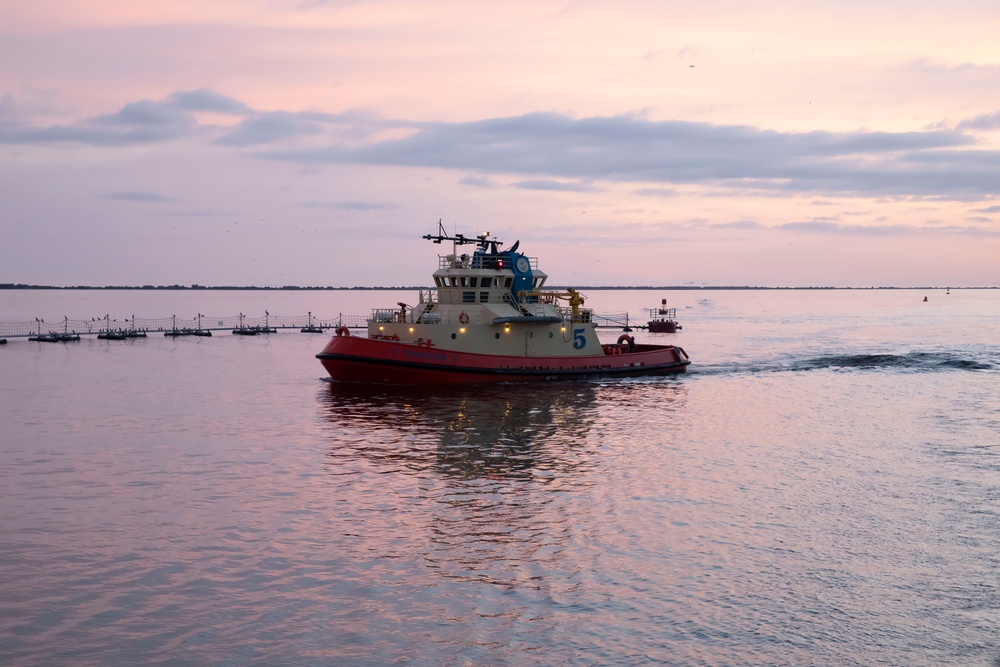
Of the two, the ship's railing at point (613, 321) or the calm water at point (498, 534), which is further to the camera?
the ship's railing at point (613, 321)

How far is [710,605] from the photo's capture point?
46.1ft

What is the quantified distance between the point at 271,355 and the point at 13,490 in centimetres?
4685

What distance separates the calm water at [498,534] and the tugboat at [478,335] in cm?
424

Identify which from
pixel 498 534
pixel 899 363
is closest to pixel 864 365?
pixel 899 363

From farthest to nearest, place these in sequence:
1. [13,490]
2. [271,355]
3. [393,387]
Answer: [271,355], [393,387], [13,490]

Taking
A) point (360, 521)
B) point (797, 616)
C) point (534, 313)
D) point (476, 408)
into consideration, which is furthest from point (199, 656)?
point (534, 313)

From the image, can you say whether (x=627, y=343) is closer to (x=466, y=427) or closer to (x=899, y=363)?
(x=899, y=363)

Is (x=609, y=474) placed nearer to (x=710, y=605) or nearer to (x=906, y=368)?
(x=710, y=605)

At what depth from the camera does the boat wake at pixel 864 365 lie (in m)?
56.8

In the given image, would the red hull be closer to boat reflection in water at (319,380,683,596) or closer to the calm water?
boat reflection in water at (319,380,683,596)

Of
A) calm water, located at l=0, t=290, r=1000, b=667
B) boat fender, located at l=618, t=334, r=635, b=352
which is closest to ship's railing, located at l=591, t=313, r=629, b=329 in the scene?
boat fender, located at l=618, t=334, r=635, b=352

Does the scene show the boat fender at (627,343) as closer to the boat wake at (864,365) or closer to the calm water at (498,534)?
the boat wake at (864,365)

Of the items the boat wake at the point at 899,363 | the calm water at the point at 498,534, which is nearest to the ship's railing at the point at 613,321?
the boat wake at the point at 899,363

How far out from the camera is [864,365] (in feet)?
193
